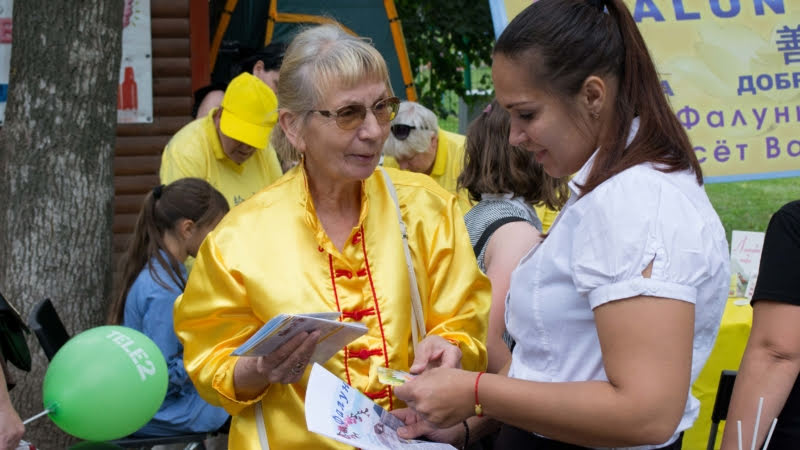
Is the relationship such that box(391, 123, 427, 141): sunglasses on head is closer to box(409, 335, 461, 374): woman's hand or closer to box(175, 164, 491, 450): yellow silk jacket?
box(175, 164, 491, 450): yellow silk jacket

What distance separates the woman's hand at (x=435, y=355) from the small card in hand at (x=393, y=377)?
76mm

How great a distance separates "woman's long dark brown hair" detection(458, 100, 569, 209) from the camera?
3205 mm

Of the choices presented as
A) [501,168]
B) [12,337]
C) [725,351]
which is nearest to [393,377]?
[501,168]

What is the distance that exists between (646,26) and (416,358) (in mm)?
3648

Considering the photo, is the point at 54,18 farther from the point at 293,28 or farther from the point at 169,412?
the point at 293,28

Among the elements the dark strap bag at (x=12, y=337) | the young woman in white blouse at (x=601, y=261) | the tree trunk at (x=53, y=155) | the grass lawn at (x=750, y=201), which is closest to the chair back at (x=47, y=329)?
the dark strap bag at (x=12, y=337)

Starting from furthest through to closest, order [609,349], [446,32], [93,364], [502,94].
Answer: [446,32], [93,364], [502,94], [609,349]

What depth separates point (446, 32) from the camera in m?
9.94

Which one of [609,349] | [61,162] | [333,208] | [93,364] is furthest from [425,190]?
[61,162]

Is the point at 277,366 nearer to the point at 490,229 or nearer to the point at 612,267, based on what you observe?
the point at 612,267

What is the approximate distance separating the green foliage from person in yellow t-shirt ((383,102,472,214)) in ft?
12.5

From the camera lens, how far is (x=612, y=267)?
157 centimetres

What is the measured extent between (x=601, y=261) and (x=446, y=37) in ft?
28.4

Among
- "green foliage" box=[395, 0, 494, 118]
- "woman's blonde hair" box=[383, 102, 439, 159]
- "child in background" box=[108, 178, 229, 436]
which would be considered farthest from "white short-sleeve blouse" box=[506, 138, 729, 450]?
"green foliage" box=[395, 0, 494, 118]
